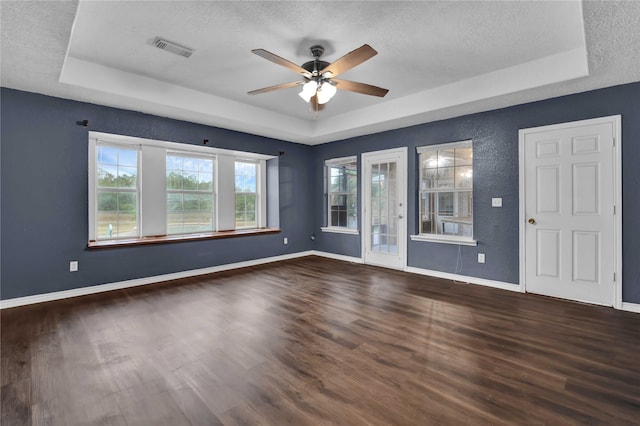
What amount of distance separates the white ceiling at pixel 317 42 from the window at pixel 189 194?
3.04 ft

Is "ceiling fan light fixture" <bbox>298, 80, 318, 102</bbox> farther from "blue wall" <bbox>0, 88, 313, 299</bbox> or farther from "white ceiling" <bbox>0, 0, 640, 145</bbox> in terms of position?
"blue wall" <bbox>0, 88, 313, 299</bbox>

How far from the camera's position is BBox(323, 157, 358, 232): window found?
243 inches

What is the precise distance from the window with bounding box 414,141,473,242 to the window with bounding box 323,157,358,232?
1.41 meters

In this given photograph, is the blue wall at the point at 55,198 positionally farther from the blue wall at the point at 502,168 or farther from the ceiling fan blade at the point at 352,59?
the blue wall at the point at 502,168

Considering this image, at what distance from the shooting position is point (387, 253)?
5.52 m

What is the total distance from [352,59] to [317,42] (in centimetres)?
57

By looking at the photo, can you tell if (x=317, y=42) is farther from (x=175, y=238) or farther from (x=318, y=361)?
(x=175, y=238)

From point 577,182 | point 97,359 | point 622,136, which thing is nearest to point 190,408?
point 97,359

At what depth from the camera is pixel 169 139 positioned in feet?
15.2

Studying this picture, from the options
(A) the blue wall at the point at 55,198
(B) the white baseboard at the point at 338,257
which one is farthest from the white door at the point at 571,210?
(A) the blue wall at the point at 55,198

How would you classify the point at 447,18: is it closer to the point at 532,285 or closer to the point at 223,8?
the point at 223,8

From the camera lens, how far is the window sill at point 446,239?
452cm

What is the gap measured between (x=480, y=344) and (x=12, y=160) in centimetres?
512

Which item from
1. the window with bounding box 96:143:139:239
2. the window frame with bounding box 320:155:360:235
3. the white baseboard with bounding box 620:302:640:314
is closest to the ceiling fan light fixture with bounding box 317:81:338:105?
the window frame with bounding box 320:155:360:235
